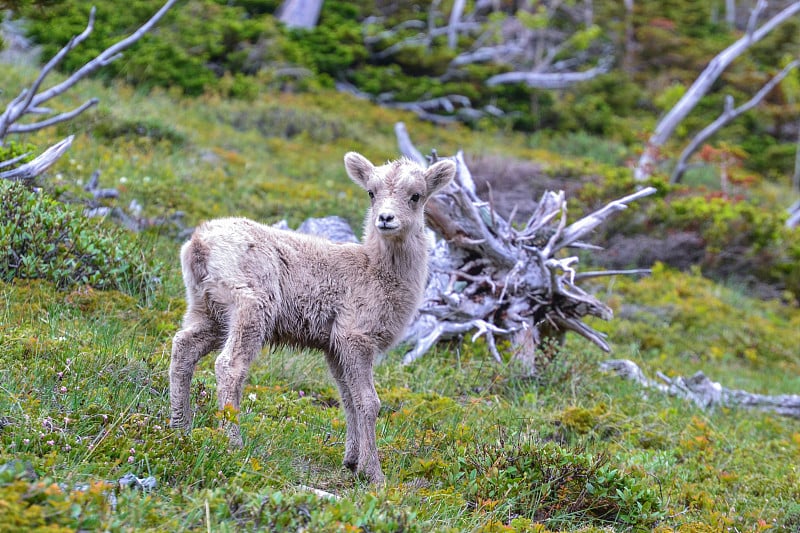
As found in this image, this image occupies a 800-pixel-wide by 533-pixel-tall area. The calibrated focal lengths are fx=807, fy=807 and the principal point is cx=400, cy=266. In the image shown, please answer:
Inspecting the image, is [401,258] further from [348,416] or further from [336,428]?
[336,428]

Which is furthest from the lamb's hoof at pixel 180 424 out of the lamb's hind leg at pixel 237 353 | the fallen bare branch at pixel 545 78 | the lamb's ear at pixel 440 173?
the fallen bare branch at pixel 545 78

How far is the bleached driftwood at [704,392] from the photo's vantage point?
33.9 ft

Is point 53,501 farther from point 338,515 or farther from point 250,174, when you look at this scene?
point 250,174

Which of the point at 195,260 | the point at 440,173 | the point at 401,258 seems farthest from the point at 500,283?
the point at 195,260

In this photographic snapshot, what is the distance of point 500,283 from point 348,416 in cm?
437

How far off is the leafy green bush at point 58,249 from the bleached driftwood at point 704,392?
5.91 meters

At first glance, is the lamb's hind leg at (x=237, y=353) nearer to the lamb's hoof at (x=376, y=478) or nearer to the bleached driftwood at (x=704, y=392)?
the lamb's hoof at (x=376, y=478)

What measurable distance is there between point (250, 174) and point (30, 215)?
313 inches

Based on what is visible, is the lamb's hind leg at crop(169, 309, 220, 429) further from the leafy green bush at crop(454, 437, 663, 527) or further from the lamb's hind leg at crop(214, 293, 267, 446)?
the leafy green bush at crop(454, 437, 663, 527)

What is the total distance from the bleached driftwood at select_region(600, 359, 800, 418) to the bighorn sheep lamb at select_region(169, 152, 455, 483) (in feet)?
15.6

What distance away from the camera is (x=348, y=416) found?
627 centimetres

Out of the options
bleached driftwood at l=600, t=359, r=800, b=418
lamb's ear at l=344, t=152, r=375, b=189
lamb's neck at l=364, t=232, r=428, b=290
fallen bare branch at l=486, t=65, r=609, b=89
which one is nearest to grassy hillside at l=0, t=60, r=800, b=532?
bleached driftwood at l=600, t=359, r=800, b=418

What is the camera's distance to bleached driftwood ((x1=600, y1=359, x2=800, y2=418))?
1032 centimetres

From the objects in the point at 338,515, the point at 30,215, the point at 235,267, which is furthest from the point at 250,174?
the point at 338,515
